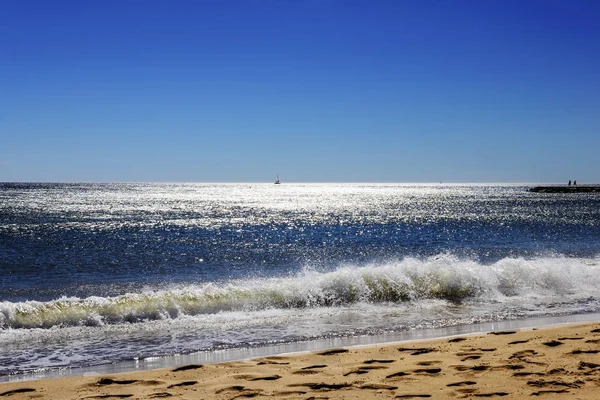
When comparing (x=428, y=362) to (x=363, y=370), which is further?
(x=428, y=362)

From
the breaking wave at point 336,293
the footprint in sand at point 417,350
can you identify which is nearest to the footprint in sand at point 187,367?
the footprint in sand at point 417,350

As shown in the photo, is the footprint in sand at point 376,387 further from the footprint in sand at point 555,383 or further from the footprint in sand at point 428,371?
the footprint in sand at point 555,383

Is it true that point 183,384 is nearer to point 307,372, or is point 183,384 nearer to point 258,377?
point 258,377

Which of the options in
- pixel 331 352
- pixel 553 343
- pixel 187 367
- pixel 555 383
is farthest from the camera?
pixel 553 343

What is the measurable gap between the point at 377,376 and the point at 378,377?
0.18 ft

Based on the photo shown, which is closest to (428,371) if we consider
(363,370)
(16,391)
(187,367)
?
(363,370)

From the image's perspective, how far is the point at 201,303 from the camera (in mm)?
14062

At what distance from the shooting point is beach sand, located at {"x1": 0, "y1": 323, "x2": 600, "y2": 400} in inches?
260

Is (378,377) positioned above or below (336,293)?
above

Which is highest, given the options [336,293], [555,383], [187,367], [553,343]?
[555,383]

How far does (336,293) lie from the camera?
15.3m

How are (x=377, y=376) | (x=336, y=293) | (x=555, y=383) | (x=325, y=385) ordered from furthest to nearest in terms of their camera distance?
(x=336, y=293)
(x=377, y=376)
(x=325, y=385)
(x=555, y=383)

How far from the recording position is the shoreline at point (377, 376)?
663 centimetres

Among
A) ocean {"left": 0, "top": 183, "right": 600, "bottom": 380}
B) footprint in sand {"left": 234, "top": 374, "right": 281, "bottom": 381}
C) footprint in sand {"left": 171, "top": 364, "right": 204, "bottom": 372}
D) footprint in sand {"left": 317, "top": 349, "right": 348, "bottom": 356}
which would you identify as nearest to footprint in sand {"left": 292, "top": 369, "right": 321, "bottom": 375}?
footprint in sand {"left": 234, "top": 374, "right": 281, "bottom": 381}
